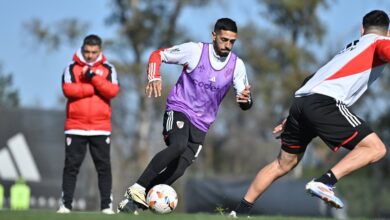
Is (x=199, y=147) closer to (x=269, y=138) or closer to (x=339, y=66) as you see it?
(x=339, y=66)

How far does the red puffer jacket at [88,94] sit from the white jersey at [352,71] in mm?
3523

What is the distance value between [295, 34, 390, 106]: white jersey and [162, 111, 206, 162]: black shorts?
4.96 feet

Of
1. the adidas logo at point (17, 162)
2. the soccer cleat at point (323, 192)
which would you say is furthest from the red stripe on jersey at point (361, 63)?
the adidas logo at point (17, 162)

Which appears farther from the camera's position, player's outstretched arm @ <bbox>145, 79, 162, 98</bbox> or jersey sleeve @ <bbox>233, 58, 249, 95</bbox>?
jersey sleeve @ <bbox>233, 58, 249, 95</bbox>

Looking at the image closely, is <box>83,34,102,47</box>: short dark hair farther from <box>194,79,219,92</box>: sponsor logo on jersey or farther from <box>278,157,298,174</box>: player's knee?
<box>278,157,298,174</box>: player's knee

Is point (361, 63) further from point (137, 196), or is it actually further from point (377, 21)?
point (137, 196)

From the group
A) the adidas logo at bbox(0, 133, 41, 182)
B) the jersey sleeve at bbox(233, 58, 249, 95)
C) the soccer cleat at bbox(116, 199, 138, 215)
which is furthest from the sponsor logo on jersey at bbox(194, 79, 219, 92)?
the adidas logo at bbox(0, 133, 41, 182)

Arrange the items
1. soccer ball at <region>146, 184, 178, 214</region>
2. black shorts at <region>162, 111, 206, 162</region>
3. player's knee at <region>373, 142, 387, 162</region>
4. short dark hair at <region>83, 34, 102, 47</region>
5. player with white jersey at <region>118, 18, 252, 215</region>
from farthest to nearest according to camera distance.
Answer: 1. short dark hair at <region>83, 34, 102, 47</region>
2. player with white jersey at <region>118, 18, 252, 215</region>
3. black shorts at <region>162, 111, 206, 162</region>
4. soccer ball at <region>146, 184, 178, 214</region>
5. player's knee at <region>373, 142, 387, 162</region>

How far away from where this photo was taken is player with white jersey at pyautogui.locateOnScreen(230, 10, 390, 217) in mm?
8281

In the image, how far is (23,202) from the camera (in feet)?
55.1

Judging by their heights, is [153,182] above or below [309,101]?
below

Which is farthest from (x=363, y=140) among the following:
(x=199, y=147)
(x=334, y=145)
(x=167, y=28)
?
(x=167, y=28)

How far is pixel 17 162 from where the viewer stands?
17391mm

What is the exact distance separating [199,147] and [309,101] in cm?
171
